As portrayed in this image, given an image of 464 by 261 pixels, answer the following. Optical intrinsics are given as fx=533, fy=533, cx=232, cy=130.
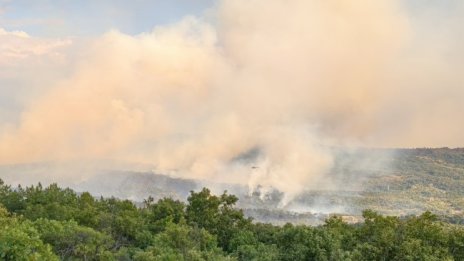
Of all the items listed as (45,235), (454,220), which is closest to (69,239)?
(45,235)

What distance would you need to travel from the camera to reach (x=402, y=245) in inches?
1747

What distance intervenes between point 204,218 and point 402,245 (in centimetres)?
2838

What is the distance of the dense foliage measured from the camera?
132ft

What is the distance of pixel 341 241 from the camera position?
52.7m

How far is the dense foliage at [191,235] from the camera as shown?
4035 centimetres

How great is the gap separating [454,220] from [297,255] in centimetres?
15874

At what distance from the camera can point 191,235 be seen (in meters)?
51.2

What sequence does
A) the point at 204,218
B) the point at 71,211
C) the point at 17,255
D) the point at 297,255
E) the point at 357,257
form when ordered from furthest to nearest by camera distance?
the point at 204,218 → the point at 71,211 → the point at 297,255 → the point at 357,257 → the point at 17,255

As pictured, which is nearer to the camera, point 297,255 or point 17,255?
point 17,255

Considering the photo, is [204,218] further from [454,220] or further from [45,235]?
[454,220]

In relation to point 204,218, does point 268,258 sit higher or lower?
lower

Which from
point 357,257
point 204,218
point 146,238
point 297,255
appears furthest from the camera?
point 204,218

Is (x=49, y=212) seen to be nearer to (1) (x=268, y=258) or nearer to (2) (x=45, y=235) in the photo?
(2) (x=45, y=235)

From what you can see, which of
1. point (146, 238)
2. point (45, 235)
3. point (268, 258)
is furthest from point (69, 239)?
point (268, 258)
